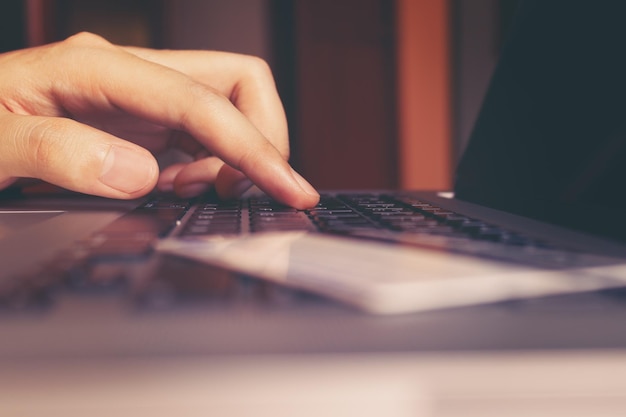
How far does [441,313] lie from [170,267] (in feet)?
0.39

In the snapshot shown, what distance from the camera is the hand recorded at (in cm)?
52

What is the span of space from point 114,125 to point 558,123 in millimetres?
→ 569

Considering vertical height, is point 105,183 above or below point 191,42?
below

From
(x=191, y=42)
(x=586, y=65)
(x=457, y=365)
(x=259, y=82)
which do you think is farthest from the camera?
(x=191, y=42)

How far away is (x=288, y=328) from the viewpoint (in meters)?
0.17

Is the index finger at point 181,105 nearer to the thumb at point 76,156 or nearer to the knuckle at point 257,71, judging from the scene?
the thumb at point 76,156

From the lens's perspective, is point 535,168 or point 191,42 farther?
point 191,42

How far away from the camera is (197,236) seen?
13.5 inches

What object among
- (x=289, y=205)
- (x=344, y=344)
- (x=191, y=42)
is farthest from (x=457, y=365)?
(x=191, y=42)

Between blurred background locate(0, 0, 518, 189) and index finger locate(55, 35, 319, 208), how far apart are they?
4.71ft

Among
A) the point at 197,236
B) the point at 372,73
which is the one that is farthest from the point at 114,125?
the point at 372,73

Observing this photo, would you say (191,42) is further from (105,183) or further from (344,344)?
(344,344)

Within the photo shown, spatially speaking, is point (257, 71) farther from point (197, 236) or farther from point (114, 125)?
point (197, 236)

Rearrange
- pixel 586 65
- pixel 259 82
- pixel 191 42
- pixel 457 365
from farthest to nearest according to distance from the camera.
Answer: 1. pixel 191 42
2. pixel 259 82
3. pixel 586 65
4. pixel 457 365
